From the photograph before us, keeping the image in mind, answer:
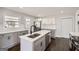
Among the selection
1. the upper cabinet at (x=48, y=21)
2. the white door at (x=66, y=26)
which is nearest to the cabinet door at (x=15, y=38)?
the upper cabinet at (x=48, y=21)

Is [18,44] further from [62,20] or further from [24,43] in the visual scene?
[62,20]

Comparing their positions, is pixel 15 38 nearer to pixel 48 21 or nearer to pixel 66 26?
pixel 48 21

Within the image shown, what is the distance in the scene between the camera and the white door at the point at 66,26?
1500mm

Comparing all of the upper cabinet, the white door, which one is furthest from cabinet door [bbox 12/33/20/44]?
the white door

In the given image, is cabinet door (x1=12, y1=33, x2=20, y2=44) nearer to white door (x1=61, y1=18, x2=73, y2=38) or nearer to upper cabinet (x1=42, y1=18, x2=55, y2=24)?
upper cabinet (x1=42, y1=18, x2=55, y2=24)

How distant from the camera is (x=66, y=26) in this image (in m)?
1.54

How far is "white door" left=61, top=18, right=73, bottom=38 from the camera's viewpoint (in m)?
1.50

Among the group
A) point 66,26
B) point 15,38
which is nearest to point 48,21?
point 66,26

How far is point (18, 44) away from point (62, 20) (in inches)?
42.3

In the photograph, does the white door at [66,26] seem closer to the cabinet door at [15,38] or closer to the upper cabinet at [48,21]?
the upper cabinet at [48,21]
